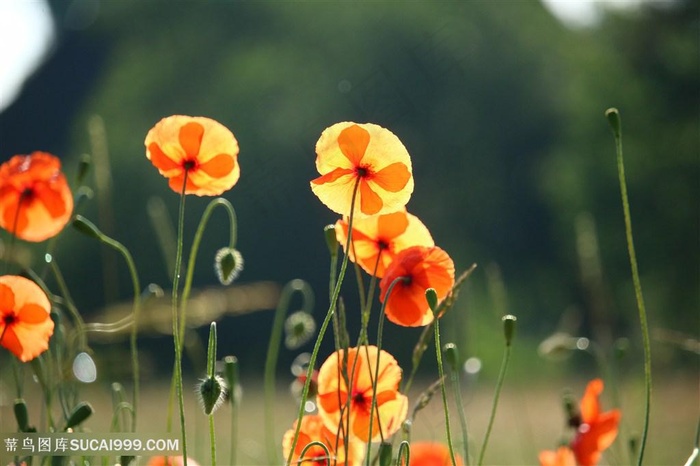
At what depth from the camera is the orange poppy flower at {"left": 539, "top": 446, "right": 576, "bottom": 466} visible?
3.03ft

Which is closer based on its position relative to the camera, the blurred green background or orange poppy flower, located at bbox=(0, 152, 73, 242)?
orange poppy flower, located at bbox=(0, 152, 73, 242)

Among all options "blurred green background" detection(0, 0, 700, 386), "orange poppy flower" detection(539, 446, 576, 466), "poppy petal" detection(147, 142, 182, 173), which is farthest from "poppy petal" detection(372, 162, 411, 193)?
"blurred green background" detection(0, 0, 700, 386)

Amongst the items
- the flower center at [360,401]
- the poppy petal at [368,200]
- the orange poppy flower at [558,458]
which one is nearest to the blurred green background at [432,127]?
the orange poppy flower at [558,458]

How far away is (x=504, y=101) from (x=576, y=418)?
29.7ft

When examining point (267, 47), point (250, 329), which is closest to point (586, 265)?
point (250, 329)

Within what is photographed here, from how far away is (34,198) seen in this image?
1.06m

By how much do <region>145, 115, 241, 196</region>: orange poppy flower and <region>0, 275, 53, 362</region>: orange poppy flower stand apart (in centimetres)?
17

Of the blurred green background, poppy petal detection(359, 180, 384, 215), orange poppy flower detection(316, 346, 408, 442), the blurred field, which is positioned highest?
the blurred green background

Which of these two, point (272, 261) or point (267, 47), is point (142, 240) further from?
point (267, 47)

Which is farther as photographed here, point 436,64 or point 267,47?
point 267,47

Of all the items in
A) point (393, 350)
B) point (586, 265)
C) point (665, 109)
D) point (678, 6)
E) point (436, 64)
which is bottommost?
point (586, 265)

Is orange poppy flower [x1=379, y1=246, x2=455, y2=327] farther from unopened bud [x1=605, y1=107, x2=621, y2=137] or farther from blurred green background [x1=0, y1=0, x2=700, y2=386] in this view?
blurred green background [x1=0, y1=0, x2=700, y2=386]

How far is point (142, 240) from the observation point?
25.2ft

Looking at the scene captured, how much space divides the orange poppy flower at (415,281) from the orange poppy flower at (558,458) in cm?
20
